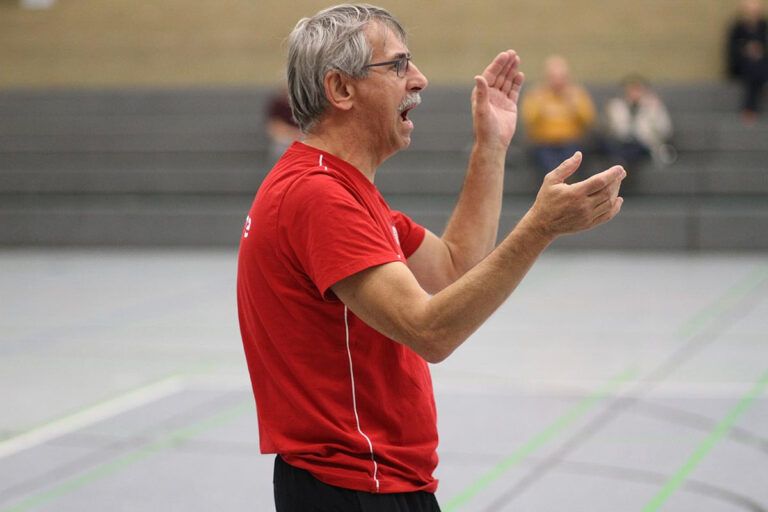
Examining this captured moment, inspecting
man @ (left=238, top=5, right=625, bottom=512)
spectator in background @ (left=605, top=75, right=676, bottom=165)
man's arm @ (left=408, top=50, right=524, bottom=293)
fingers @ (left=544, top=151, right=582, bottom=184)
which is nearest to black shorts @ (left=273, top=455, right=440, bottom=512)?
man @ (left=238, top=5, right=625, bottom=512)

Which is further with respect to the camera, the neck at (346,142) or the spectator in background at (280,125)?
the spectator in background at (280,125)

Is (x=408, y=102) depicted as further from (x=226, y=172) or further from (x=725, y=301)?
(x=226, y=172)

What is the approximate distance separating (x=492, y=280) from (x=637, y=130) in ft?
35.1

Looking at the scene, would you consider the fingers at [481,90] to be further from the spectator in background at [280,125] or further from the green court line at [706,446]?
the spectator in background at [280,125]

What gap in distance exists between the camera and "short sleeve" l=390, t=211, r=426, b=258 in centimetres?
239

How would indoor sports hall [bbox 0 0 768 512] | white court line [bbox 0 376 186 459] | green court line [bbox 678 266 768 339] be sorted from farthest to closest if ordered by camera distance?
green court line [bbox 678 266 768 339] < white court line [bbox 0 376 186 459] < indoor sports hall [bbox 0 0 768 512]

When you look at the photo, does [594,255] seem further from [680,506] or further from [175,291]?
[680,506]

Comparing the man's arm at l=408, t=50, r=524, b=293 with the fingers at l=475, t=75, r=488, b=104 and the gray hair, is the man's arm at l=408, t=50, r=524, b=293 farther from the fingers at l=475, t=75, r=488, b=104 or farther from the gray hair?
the gray hair

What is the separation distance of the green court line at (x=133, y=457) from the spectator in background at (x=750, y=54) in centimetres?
941

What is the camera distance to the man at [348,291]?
177 centimetres

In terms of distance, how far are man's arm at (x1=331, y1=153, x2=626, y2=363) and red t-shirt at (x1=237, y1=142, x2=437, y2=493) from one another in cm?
12

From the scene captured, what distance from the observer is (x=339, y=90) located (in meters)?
2.01

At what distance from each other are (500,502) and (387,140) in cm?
243

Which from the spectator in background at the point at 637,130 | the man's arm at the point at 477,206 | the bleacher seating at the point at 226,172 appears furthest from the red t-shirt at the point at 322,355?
the spectator in background at the point at 637,130
